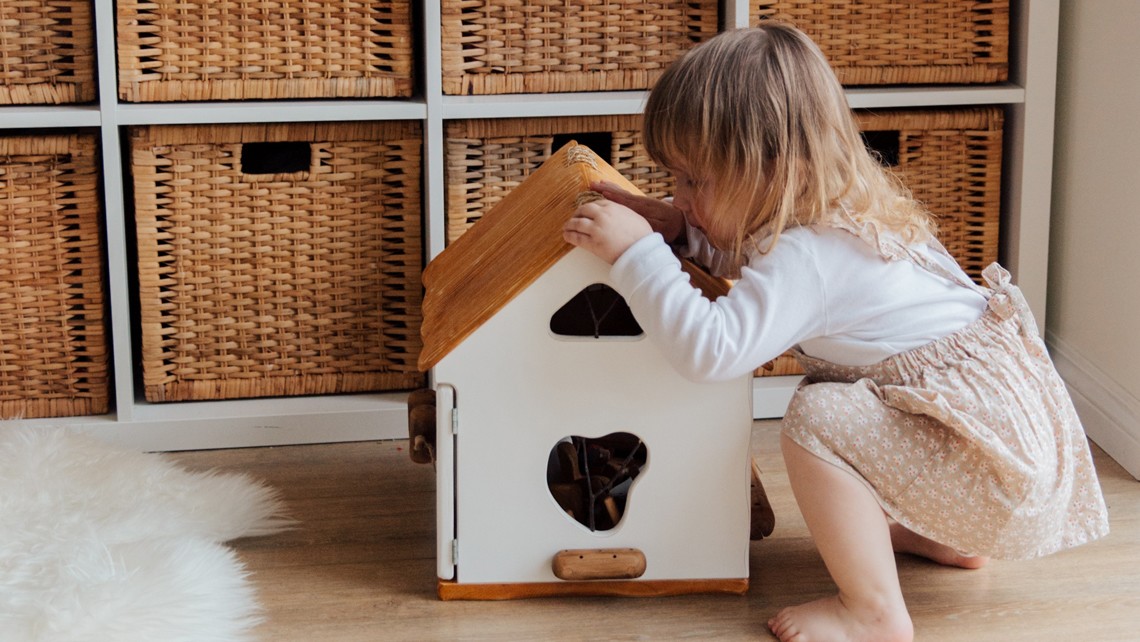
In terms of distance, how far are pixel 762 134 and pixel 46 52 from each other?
0.92 meters

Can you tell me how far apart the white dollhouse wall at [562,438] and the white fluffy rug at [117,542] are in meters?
0.23

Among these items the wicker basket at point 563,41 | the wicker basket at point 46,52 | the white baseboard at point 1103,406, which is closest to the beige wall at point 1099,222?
the white baseboard at point 1103,406

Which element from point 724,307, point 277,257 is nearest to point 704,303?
point 724,307

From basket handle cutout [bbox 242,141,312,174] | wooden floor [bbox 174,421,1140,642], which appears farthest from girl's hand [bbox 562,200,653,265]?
basket handle cutout [bbox 242,141,312,174]

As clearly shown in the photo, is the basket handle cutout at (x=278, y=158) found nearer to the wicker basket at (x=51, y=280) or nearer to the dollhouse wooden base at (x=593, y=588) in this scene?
the wicker basket at (x=51, y=280)

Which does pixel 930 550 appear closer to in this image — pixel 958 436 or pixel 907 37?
pixel 958 436

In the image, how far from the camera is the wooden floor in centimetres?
127

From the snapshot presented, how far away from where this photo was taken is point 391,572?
1399 millimetres

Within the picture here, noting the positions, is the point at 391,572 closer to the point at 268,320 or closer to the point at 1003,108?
the point at 268,320

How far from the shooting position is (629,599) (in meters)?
1.34

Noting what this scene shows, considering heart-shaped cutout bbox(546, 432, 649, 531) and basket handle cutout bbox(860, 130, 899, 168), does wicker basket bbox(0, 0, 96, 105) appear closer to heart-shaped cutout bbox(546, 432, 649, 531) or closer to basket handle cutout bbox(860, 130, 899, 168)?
heart-shaped cutout bbox(546, 432, 649, 531)

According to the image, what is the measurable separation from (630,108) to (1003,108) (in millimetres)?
530

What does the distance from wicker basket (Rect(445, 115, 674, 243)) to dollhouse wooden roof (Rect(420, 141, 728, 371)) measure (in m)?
0.18

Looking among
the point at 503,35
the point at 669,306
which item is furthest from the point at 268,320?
the point at 669,306
